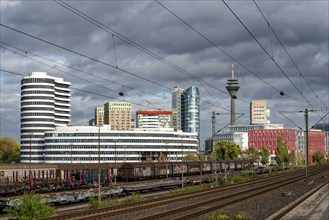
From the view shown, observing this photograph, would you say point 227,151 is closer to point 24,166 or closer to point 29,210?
point 24,166

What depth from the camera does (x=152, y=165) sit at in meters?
91.8

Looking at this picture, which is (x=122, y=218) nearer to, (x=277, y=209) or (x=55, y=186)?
(x=277, y=209)

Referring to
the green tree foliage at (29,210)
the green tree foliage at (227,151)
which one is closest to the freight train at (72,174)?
the green tree foliage at (29,210)

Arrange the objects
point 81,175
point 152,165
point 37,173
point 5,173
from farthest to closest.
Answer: point 152,165 → point 81,175 → point 37,173 → point 5,173

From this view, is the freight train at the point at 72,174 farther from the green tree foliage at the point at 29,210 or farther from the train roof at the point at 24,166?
the green tree foliage at the point at 29,210

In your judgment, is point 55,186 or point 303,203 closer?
point 303,203

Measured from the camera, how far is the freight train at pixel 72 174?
59084mm

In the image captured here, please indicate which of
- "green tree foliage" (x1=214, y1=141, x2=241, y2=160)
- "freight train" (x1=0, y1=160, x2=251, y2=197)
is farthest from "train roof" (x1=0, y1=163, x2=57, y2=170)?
"green tree foliage" (x1=214, y1=141, x2=241, y2=160)

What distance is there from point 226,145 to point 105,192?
10336 cm

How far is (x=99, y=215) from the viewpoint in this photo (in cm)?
3384

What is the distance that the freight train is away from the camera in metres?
59.1

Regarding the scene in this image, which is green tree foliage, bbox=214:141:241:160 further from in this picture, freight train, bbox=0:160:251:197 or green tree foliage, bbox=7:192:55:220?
green tree foliage, bbox=7:192:55:220

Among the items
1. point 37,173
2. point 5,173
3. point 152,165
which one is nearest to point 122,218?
point 5,173

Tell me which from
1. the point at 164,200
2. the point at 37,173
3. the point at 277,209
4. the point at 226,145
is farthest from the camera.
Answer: the point at 226,145
